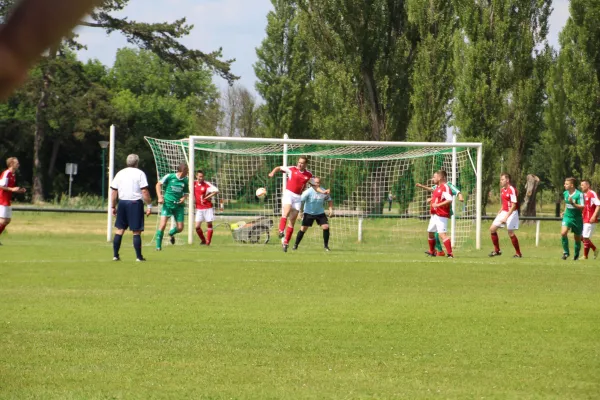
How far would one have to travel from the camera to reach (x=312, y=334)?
9.23m

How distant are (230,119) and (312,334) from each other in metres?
77.3

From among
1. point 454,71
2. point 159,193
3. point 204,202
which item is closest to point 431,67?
point 454,71

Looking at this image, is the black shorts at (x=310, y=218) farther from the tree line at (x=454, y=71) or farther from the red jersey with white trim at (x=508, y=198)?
the tree line at (x=454, y=71)

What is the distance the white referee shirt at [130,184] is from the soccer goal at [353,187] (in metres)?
9.46

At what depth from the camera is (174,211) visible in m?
24.7

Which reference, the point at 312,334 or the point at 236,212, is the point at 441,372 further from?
the point at 236,212

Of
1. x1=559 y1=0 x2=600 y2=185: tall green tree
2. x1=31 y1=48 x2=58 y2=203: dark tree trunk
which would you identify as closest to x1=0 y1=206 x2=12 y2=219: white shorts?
x1=559 y1=0 x2=600 y2=185: tall green tree

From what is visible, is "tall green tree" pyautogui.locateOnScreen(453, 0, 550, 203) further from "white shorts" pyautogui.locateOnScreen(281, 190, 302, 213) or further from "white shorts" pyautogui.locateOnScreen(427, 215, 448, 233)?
"white shorts" pyautogui.locateOnScreen(427, 215, 448, 233)

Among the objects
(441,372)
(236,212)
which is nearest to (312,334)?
(441,372)

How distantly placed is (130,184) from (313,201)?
7336 millimetres

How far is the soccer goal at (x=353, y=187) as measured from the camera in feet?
95.2

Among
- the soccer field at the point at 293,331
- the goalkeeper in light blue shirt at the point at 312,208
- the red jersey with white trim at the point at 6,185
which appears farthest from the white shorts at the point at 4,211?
the goalkeeper in light blue shirt at the point at 312,208

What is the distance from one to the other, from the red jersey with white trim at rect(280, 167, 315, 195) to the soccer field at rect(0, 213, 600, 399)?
20.0 ft

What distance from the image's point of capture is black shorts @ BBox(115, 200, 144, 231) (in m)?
18.1
